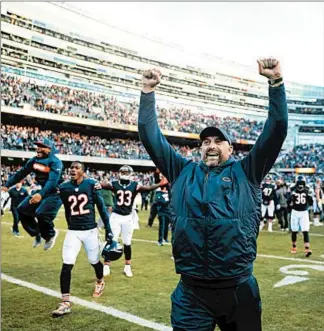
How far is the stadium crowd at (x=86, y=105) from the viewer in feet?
123

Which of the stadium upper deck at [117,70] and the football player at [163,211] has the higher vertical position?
the stadium upper deck at [117,70]

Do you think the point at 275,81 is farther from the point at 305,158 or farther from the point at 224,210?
the point at 305,158

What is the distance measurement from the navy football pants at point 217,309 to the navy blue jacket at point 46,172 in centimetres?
388

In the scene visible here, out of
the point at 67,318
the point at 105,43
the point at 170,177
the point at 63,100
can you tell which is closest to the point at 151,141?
the point at 170,177

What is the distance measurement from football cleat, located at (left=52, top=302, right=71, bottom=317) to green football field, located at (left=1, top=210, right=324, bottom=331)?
0.07m

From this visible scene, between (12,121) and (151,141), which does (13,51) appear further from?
(151,141)

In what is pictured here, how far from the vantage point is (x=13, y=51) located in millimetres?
45844

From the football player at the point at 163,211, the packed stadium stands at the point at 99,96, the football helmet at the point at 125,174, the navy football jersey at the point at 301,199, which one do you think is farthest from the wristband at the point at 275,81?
the packed stadium stands at the point at 99,96

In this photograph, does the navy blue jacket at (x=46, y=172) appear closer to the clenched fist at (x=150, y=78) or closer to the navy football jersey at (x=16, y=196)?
the clenched fist at (x=150, y=78)

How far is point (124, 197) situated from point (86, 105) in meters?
36.7

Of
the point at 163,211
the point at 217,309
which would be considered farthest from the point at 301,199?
the point at 217,309

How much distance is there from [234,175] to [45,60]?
1975 inches

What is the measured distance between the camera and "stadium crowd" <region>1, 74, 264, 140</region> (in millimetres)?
37562

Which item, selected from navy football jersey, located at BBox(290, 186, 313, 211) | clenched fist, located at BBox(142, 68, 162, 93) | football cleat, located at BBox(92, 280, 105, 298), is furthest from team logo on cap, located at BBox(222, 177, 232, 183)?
navy football jersey, located at BBox(290, 186, 313, 211)
